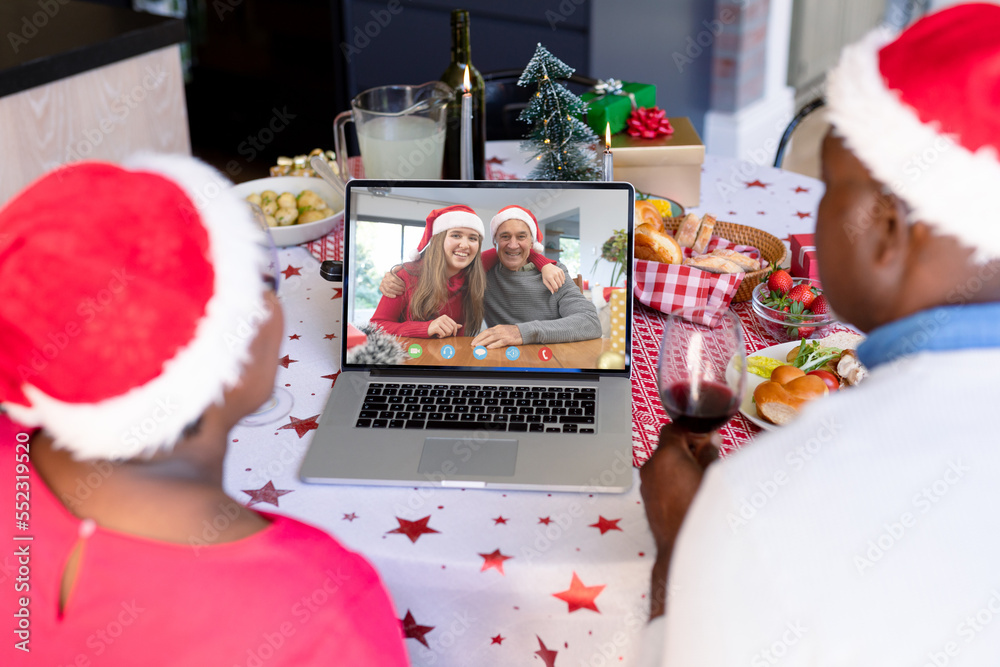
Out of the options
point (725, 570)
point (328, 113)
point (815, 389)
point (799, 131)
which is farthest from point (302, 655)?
point (799, 131)

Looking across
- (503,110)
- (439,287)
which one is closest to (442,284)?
(439,287)

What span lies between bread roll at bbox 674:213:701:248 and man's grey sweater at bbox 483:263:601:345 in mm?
374

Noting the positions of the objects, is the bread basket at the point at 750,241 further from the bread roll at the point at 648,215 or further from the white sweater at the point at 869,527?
the white sweater at the point at 869,527

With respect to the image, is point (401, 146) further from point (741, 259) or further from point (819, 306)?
point (819, 306)

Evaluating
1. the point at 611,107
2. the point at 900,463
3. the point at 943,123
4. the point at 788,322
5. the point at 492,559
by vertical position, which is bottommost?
the point at 492,559

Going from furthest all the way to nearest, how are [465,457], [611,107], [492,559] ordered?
[611,107], [465,457], [492,559]

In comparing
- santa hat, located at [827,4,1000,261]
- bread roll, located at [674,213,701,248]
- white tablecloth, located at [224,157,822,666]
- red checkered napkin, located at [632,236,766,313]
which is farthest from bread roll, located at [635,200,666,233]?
santa hat, located at [827,4,1000,261]

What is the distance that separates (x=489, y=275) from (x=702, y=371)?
0.35 m

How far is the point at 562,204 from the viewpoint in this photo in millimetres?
1165

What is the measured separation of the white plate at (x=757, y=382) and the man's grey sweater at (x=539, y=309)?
0.69 ft

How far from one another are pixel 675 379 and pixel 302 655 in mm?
489

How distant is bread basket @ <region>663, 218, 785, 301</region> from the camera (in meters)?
1.34

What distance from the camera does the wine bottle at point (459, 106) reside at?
152cm

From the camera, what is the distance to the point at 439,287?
116 centimetres
